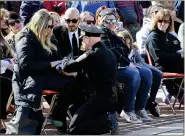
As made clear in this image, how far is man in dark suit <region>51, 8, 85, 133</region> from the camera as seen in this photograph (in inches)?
331

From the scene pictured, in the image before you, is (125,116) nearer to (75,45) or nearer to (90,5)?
(75,45)

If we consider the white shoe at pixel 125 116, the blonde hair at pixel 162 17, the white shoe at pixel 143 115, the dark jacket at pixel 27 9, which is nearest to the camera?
the white shoe at pixel 125 116

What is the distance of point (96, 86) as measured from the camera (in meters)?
7.83

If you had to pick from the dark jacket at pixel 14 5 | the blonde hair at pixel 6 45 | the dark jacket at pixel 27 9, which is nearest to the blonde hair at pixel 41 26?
the blonde hair at pixel 6 45

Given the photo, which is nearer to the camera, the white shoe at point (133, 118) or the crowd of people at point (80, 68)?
the crowd of people at point (80, 68)

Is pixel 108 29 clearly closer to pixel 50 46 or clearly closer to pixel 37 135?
pixel 50 46

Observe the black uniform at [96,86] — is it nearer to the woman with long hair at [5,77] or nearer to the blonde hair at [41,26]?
the blonde hair at [41,26]

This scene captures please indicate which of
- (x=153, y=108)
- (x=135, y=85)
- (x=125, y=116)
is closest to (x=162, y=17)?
(x=153, y=108)

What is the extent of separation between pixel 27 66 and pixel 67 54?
107 centimetres

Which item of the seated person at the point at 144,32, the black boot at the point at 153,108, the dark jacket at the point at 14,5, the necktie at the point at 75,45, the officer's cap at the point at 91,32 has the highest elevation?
the officer's cap at the point at 91,32

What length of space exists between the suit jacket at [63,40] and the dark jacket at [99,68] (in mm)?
1058

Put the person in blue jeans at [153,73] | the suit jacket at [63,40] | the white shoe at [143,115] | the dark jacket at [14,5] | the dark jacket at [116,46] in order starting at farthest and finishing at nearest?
1. the dark jacket at [14,5]
2. the person in blue jeans at [153,73]
3. the white shoe at [143,115]
4. the dark jacket at [116,46]
5. the suit jacket at [63,40]

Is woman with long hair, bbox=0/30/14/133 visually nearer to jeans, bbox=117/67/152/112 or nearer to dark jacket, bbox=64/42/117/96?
dark jacket, bbox=64/42/117/96

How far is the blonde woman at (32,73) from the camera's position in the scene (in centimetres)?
792
